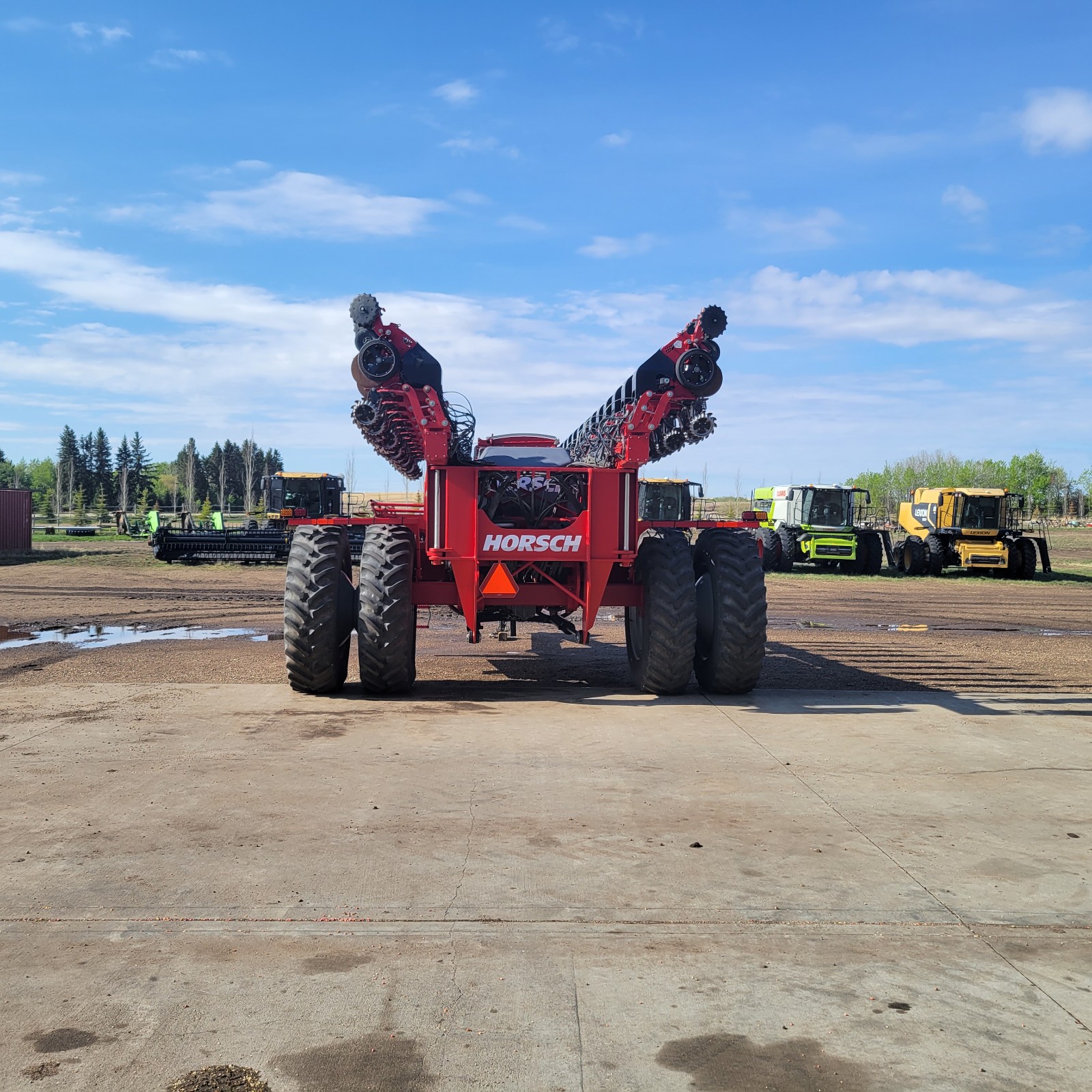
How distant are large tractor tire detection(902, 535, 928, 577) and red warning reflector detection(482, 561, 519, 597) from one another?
74.6 ft

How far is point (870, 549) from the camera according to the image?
96.9 feet

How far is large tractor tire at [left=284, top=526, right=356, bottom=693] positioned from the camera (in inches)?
340

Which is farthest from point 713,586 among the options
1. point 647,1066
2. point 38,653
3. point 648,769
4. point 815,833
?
point 38,653

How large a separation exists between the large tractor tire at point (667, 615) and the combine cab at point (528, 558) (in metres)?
0.01

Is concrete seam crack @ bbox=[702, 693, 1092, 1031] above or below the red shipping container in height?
below

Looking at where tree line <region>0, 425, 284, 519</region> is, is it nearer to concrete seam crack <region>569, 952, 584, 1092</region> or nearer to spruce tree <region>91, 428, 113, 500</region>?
spruce tree <region>91, 428, 113, 500</region>

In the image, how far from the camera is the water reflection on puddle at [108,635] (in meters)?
12.9

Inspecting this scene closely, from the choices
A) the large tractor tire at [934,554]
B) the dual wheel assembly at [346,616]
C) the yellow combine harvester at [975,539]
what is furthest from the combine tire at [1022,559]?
the dual wheel assembly at [346,616]

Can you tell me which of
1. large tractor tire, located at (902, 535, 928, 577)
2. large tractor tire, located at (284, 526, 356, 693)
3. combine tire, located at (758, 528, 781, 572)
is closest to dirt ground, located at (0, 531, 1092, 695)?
large tractor tire, located at (284, 526, 356, 693)

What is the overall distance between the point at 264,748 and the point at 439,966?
11.7ft

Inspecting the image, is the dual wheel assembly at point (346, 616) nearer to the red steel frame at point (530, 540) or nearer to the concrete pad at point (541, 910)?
the red steel frame at point (530, 540)

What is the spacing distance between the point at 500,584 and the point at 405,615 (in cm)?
86

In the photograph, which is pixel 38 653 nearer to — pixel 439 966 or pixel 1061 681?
pixel 439 966

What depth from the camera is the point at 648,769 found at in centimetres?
645
